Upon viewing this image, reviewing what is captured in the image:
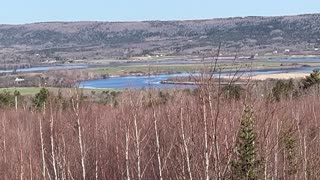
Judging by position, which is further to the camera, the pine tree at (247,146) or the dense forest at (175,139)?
the pine tree at (247,146)

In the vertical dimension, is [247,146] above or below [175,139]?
below

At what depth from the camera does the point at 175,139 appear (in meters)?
13.7

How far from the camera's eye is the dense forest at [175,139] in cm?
782

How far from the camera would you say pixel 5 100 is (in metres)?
64.6

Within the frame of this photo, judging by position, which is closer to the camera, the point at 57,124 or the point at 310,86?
the point at 57,124

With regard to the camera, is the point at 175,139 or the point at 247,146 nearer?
the point at 175,139

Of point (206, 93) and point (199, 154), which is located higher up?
point (206, 93)

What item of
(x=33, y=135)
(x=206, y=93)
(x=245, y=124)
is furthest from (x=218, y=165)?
(x=33, y=135)

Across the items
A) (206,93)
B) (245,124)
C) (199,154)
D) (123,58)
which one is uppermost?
(206,93)

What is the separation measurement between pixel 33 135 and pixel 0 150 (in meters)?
11.3

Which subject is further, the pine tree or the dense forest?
the pine tree

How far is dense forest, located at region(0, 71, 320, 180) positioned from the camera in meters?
7.82

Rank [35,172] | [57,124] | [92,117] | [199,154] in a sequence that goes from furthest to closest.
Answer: [92,117]
[57,124]
[35,172]
[199,154]

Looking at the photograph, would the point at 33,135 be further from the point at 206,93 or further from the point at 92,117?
the point at 206,93
